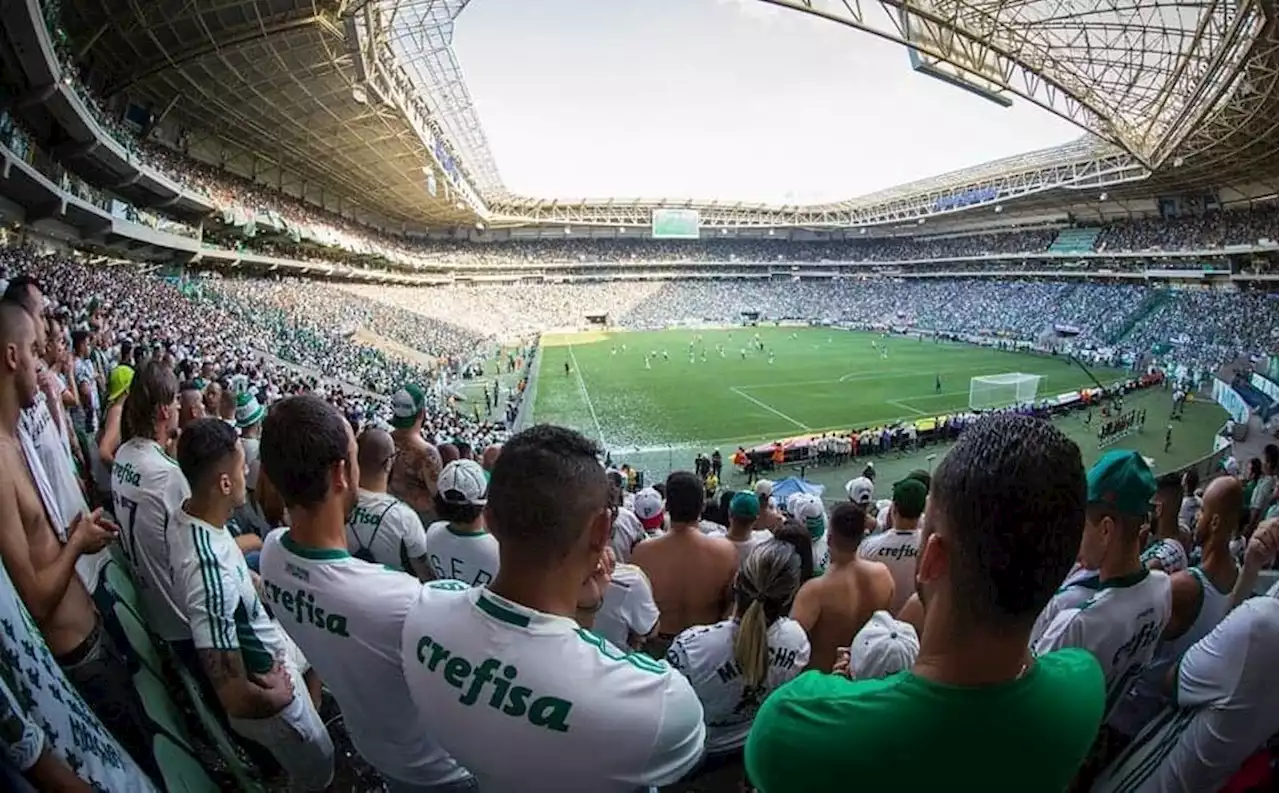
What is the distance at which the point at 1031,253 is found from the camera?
6412 cm

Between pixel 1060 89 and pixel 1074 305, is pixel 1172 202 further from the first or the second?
pixel 1060 89

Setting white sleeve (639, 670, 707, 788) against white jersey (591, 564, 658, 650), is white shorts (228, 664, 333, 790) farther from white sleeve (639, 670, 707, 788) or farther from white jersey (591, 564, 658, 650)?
white sleeve (639, 670, 707, 788)

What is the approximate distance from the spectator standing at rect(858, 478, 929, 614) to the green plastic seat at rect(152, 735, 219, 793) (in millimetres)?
4054

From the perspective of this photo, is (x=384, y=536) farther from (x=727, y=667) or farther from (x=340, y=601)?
(x=727, y=667)

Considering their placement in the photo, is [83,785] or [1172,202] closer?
[83,785]

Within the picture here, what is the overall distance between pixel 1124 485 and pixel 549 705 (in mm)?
2404

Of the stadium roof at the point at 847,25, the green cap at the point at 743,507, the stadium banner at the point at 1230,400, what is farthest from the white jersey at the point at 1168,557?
the stadium banner at the point at 1230,400

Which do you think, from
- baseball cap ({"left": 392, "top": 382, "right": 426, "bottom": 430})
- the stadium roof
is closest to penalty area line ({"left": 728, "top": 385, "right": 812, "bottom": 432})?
the stadium roof

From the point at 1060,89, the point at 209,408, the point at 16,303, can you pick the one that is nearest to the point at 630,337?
the point at 1060,89

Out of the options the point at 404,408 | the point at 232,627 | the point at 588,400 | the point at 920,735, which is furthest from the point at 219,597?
the point at 588,400

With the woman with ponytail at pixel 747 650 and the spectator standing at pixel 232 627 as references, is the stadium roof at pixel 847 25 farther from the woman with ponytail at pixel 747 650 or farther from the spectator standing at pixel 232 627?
the woman with ponytail at pixel 747 650

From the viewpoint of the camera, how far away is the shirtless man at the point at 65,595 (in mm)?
2500

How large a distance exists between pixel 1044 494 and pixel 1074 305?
2527 inches

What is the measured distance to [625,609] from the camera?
3.64 m
